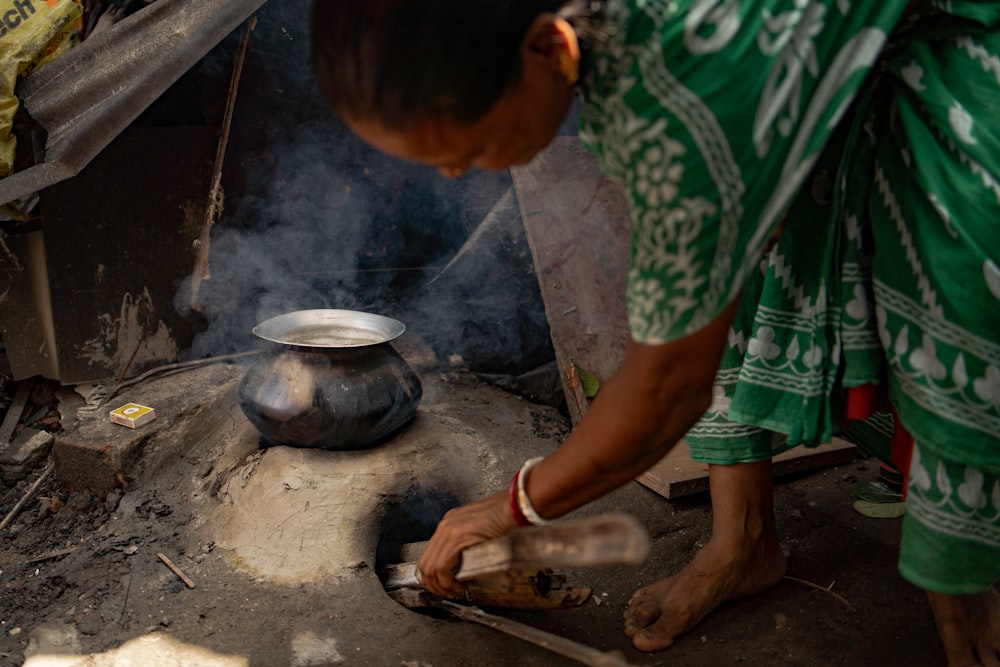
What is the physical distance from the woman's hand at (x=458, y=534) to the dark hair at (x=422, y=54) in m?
0.84

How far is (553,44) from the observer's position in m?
1.24

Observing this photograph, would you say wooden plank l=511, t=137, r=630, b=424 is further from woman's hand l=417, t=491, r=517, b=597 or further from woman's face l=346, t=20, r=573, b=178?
woman's face l=346, t=20, r=573, b=178

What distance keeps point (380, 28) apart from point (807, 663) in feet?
6.63

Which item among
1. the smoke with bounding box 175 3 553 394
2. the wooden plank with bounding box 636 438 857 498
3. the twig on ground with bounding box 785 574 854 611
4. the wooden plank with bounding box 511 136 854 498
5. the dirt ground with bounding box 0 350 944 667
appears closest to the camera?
the dirt ground with bounding box 0 350 944 667

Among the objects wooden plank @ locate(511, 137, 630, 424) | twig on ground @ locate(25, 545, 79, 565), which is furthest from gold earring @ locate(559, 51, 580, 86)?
twig on ground @ locate(25, 545, 79, 565)

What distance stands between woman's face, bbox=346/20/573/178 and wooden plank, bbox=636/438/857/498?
187cm

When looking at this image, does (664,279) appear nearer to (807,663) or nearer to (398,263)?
(807,663)

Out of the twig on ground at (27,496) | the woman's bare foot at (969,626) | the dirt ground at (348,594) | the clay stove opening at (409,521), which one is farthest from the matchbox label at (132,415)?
the woman's bare foot at (969,626)

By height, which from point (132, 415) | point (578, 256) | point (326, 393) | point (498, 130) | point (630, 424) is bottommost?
point (132, 415)

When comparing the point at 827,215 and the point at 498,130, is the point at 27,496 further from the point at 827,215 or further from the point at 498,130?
the point at 827,215

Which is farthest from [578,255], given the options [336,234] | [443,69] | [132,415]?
[443,69]

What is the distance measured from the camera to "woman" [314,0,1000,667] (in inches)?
48.9

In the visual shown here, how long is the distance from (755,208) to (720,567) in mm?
1420

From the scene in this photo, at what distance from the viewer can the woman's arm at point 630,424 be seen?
56.0 inches
